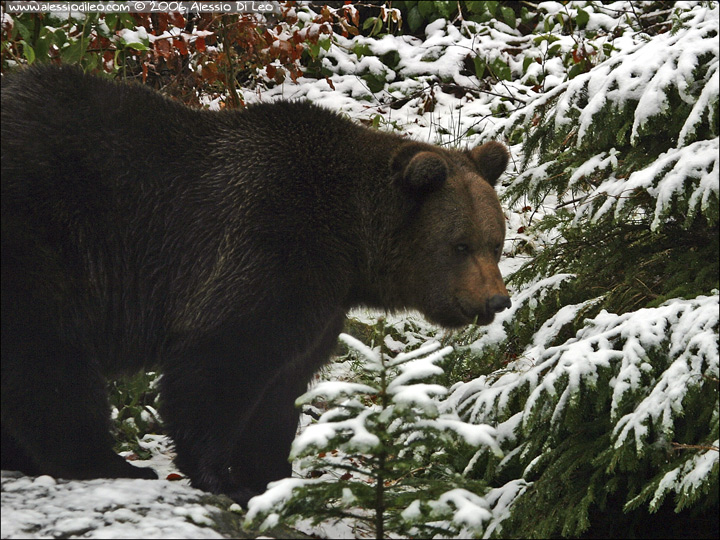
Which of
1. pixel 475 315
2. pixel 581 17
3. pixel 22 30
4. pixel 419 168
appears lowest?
pixel 475 315

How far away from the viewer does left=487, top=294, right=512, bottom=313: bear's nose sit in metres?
4.85

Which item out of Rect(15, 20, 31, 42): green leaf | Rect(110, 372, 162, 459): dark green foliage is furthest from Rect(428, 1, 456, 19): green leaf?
Rect(110, 372, 162, 459): dark green foliage

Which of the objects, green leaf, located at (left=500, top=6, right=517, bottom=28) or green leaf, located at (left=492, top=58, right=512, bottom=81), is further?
green leaf, located at (left=500, top=6, right=517, bottom=28)

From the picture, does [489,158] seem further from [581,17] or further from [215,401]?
[581,17]

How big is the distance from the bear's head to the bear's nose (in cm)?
1

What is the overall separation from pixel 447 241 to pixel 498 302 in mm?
500

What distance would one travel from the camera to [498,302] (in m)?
4.85

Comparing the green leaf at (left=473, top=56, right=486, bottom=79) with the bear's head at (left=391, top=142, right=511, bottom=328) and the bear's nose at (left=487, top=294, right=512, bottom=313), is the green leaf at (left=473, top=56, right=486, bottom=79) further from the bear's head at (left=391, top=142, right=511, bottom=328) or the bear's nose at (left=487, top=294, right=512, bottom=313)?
the bear's nose at (left=487, top=294, right=512, bottom=313)

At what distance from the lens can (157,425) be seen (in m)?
6.37

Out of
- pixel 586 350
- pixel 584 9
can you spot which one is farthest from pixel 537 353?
pixel 584 9

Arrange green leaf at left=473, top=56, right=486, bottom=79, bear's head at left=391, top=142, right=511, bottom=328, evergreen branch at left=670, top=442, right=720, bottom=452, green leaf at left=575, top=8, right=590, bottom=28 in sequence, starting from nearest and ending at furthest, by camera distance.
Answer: evergreen branch at left=670, top=442, right=720, bottom=452, bear's head at left=391, top=142, right=511, bottom=328, green leaf at left=575, top=8, right=590, bottom=28, green leaf at left=473, top=56, right=486, bottom=79

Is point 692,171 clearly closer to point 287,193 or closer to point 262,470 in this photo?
point 287,193

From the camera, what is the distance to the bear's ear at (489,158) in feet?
18.2

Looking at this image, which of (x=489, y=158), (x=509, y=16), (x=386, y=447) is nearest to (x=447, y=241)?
(x=489, y=158)
